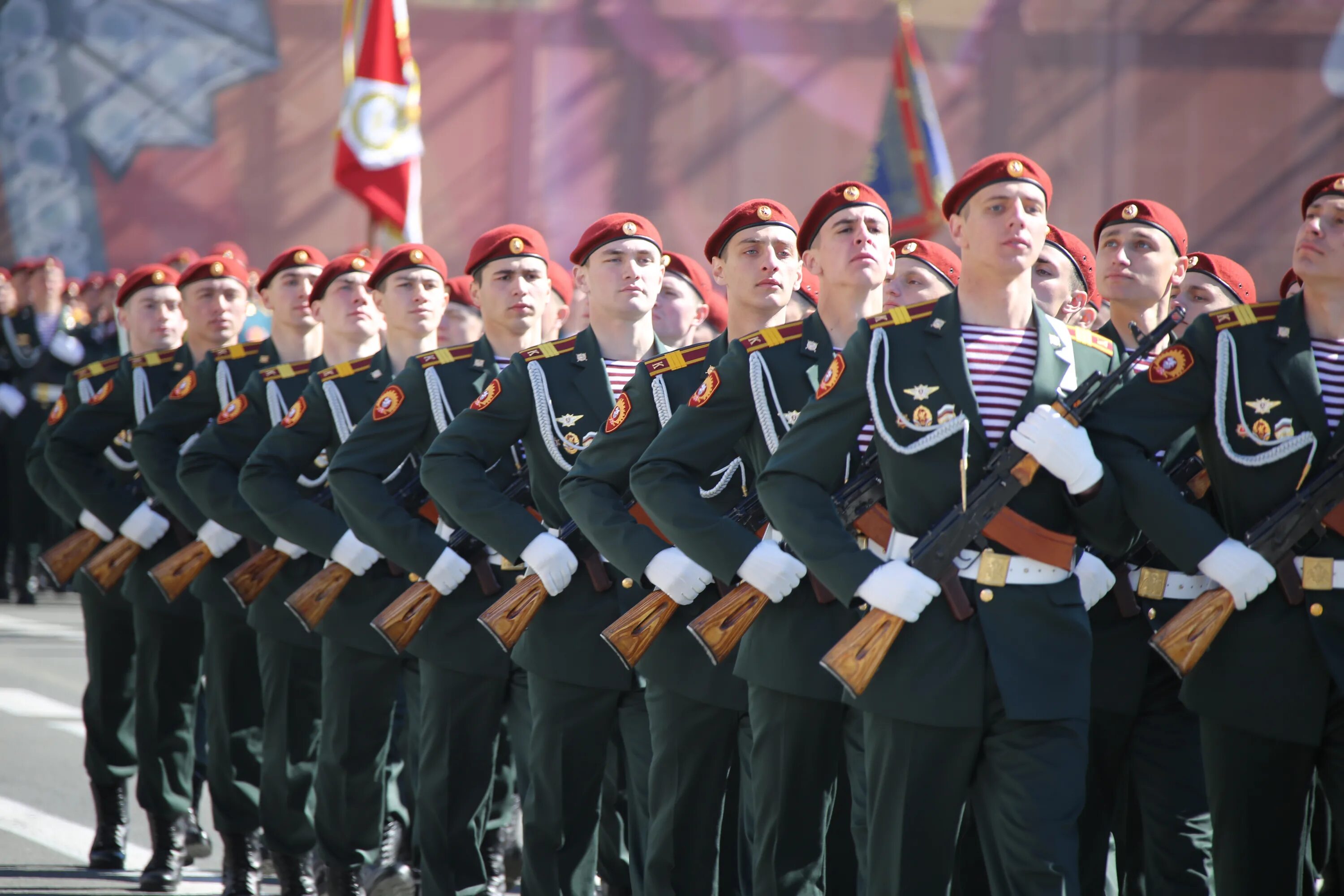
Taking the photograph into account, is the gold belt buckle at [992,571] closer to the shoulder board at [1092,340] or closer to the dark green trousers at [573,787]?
the shoulder board at [1092,340]

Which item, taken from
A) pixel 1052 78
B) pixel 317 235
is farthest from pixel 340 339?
pixel 1052 78

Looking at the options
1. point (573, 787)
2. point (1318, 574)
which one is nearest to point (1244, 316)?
point (1318, 574)

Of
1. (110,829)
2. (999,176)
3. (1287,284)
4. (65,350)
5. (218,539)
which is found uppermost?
(65,350)

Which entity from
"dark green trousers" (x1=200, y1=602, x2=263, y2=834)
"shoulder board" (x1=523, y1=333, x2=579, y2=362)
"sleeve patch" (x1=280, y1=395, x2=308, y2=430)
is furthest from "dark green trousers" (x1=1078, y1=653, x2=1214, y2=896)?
"dark green trousers" (x1=200, y1=602, x2=263, y2=834)

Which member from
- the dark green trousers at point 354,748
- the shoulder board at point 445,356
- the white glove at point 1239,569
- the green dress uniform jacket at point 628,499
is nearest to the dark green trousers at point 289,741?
the dark green trousers at point 354,748

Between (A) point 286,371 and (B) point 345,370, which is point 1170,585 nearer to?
(B) point 345,370

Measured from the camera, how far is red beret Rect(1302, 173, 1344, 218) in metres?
4.01

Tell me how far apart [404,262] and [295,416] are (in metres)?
0.63

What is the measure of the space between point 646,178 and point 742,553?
13365 millimetres

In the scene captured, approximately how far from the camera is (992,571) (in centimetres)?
353

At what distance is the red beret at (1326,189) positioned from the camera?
4008 millimetres

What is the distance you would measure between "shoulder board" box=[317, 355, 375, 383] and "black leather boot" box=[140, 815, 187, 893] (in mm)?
1694

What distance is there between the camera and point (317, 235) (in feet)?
54.9

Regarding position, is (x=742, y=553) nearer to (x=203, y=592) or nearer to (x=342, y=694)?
(x=342, y=694)
